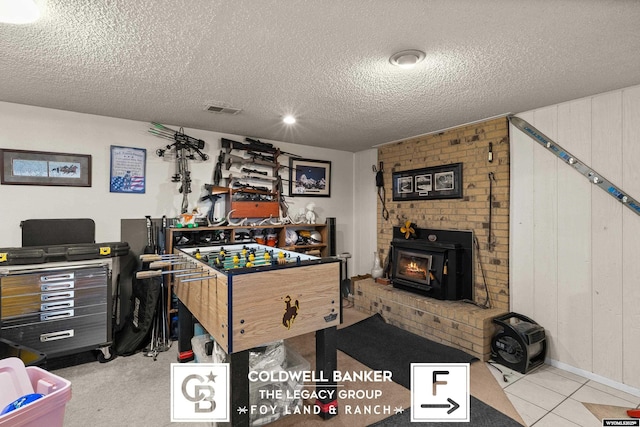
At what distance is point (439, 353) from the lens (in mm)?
2979

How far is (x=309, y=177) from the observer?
189 inches

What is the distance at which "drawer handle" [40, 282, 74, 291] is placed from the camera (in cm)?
262

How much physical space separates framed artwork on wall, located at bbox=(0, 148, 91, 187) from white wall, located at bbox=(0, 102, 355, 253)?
5cm

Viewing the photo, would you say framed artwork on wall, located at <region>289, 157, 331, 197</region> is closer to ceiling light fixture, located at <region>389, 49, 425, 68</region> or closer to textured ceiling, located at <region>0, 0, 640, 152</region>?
textured ceiling, located at <region>0, 0, 640, 152</region>

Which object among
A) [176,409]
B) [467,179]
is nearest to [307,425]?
[176,409]

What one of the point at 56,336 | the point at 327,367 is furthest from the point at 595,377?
the point at 56,336

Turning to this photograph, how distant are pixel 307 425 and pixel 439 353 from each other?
1.56 metres

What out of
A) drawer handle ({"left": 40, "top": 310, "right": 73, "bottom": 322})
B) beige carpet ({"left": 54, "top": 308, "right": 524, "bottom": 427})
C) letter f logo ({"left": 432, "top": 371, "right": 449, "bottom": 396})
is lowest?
beige carpet ({"left": 54, "top": 308, "right": 524, "bottom": 427})

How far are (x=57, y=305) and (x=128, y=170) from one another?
4.83 feet

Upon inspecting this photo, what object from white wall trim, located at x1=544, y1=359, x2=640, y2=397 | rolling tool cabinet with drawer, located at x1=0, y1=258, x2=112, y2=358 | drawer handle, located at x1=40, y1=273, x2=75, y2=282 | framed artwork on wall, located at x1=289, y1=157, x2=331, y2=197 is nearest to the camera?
white wall trim, located at x1=544, y1=359, x2=640, y2=397

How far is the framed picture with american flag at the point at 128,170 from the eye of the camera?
332 centimetres

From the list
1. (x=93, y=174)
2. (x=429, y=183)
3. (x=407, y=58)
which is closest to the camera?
(x=407, y=58)

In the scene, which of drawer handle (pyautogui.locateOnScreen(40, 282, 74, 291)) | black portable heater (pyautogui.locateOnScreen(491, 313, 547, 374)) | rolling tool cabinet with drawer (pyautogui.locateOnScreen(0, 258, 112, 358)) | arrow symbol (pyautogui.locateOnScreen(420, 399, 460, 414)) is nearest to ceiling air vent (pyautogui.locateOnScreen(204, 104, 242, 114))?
rolling tool cabinet with drawer (pyautogui.locateOnScreen(0, 258, 112, 358))

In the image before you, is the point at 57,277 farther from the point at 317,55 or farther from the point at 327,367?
the point at 317,55
